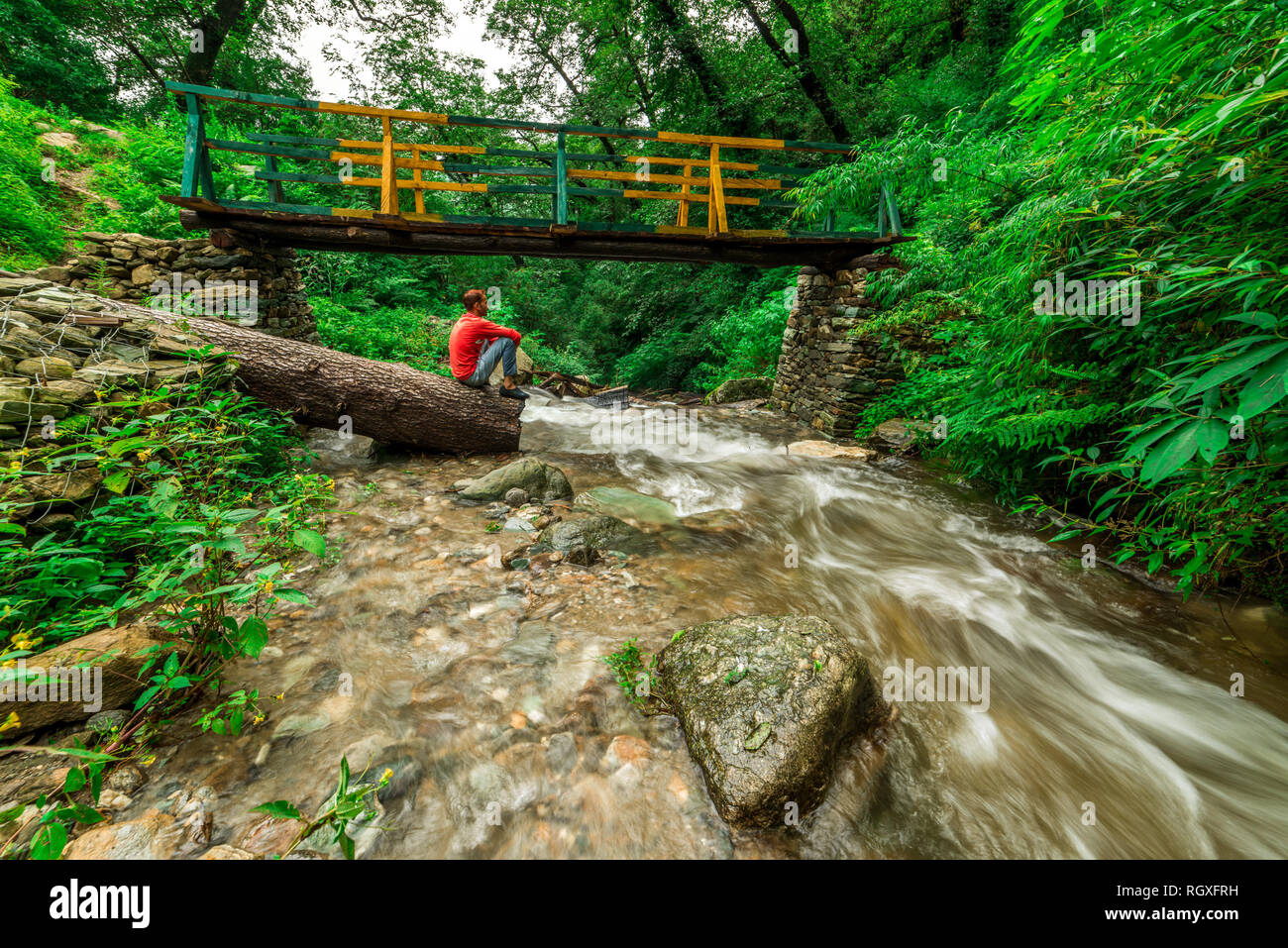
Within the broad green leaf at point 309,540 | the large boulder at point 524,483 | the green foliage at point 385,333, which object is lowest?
the broad green leaf at point 309,540

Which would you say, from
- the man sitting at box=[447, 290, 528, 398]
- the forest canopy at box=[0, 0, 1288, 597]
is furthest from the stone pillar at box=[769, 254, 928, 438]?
the man sitting at box=[447, 290, 528, 398]

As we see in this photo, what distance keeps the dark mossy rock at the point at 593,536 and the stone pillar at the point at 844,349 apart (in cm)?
519

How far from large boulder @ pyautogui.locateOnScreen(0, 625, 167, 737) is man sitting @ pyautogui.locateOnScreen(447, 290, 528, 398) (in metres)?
4.04

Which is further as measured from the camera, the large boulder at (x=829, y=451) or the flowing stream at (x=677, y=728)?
the large boulder at (x=829, y=451)

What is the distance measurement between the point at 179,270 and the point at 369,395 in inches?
166

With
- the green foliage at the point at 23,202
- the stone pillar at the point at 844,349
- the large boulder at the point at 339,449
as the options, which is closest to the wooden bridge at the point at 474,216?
the stone pillar at the point at 844,349

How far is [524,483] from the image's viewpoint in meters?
4.68

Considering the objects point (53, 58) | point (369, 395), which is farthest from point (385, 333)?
point (53, 58)

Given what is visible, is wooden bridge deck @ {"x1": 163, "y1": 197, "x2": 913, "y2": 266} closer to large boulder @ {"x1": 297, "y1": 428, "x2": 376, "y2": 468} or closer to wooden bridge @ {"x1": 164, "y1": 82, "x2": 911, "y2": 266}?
wooden bridge @ {"x1": 164, "y1": 82, "x2": 911, "y2": 266}

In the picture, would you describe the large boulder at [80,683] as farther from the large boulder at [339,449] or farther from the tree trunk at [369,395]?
the tree trunk at [369,395]

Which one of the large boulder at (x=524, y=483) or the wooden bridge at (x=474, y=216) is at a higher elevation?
the wooden bridge at (x=474, y=216)

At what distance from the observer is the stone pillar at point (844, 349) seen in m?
7.45
